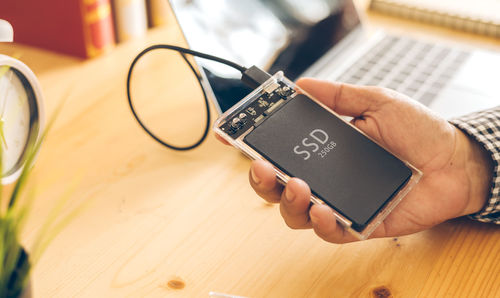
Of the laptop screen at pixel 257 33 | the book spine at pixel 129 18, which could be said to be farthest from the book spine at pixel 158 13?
the laptop screen at pixel 257 33

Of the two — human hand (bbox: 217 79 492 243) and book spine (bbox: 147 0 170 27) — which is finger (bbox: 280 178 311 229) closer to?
human hand (bbox: 217 79 492 243)

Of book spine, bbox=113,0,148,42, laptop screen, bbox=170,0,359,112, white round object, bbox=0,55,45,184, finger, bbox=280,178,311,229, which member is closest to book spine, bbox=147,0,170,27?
book spine, bbox=113,0,148,42

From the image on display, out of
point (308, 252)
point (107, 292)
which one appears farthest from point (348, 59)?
point (107, 292)

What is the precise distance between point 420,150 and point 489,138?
0.08 m

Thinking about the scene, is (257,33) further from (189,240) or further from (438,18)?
(438,18)

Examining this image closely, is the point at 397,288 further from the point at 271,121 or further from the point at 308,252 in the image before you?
the point at 271,121

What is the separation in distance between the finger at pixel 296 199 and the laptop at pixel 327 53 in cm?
17

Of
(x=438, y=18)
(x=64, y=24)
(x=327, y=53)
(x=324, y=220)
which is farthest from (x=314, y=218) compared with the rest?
(x=438, y=18)

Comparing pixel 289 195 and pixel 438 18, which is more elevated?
pixel 289 195

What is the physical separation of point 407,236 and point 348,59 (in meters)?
0.39

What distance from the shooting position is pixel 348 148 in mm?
466

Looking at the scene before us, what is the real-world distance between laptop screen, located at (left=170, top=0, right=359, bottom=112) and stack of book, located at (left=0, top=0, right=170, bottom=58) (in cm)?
23

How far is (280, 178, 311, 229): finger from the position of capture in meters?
0.41

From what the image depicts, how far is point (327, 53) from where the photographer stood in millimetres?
769
